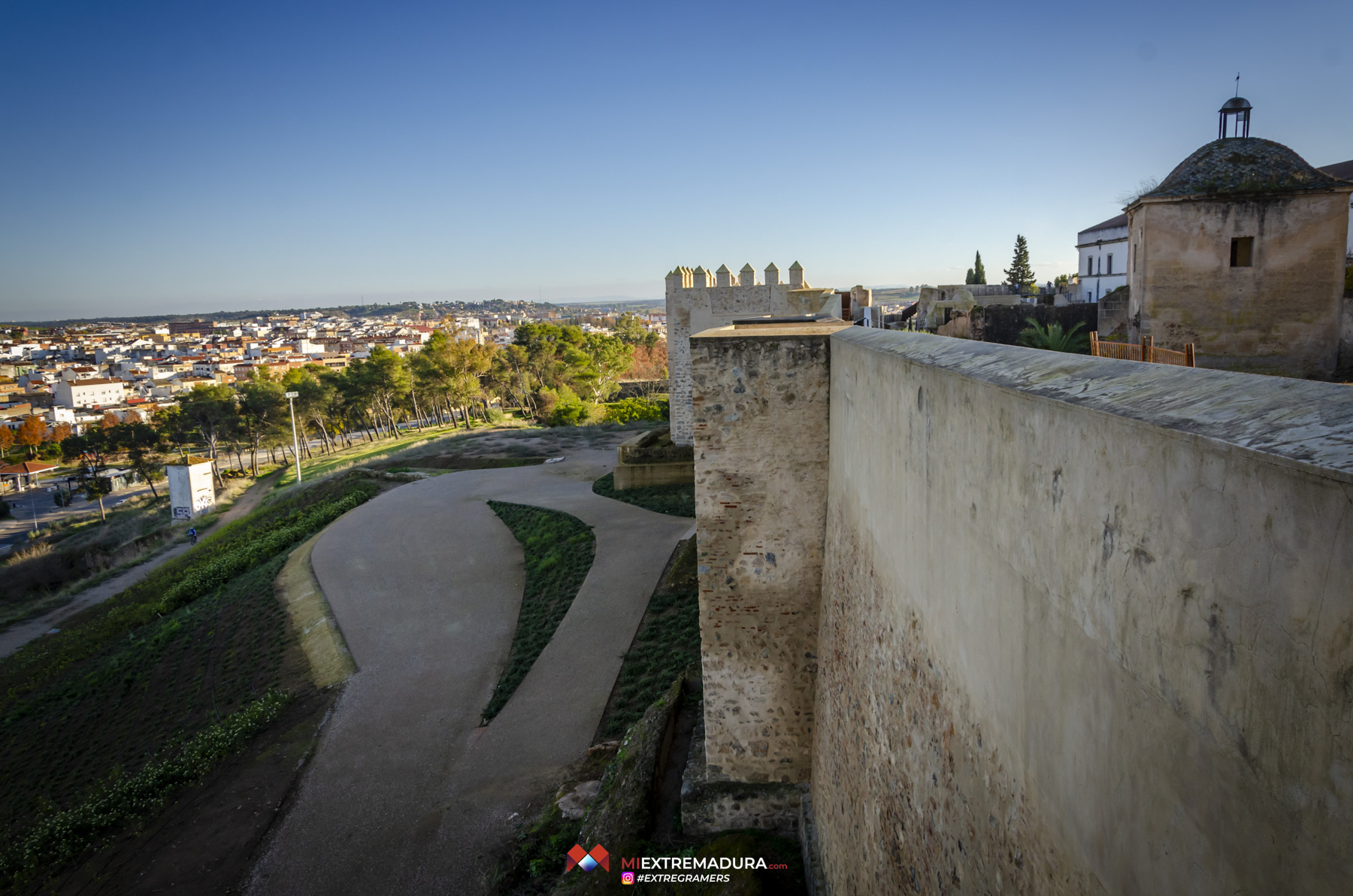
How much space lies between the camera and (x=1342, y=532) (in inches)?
37.7

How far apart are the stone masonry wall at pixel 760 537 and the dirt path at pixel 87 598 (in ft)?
71.5

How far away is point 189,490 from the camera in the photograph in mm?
33844

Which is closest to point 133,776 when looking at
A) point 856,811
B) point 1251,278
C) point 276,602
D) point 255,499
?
point 276,602

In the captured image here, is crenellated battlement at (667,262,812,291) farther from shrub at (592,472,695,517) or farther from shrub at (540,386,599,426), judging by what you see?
shrub at (540,386,599,426)

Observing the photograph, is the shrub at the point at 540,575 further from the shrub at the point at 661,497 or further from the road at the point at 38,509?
the road at the point at 38,509

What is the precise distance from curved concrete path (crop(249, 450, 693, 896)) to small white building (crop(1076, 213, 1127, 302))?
86.7 feet

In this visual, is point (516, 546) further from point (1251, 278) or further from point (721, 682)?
point (1251, 278)

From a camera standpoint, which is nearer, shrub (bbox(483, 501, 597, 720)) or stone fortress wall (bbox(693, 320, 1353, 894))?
stone fortress wall (bbox(693, 320, 1353, 894))

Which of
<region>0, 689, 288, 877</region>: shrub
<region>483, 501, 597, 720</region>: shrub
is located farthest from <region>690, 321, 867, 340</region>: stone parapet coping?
<region>0, 689, 288, 877</region>: shrub

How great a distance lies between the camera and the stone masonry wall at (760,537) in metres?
5.46

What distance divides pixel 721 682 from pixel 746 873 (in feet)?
4.56

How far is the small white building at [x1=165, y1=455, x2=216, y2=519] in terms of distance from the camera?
111 feet

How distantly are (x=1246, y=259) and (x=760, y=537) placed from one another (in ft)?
16.6

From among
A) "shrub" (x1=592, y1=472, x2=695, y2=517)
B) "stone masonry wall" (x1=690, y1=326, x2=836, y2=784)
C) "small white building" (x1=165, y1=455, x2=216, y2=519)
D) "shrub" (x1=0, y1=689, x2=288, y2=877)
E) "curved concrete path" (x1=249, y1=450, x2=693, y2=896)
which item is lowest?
"small white building" (x1=165, y1=455, x2=216, y2=519)
